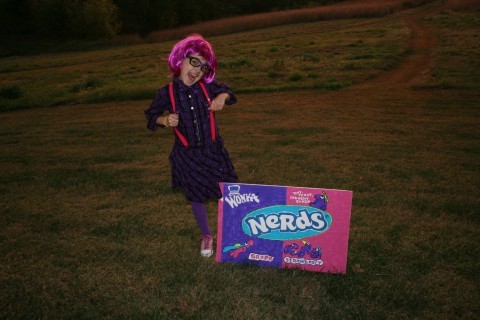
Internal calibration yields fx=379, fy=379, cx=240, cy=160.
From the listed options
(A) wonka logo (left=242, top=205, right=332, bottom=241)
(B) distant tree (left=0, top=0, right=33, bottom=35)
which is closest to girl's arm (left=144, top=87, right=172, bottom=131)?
(A) wonka logo (left=242, top=205, right=332, bottom=241)

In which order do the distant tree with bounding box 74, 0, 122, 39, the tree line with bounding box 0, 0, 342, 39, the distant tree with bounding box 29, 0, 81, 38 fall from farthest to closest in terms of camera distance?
the distant tree with bounding box 29, 0, 81, 38 → the tree line with bounding box 0, 0, 342, 39 → the distant tree with bounding box 74, 0, 122, 39

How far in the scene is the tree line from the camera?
44938mm

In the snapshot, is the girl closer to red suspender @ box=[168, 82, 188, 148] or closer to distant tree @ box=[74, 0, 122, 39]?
red suspender @ box=[168, 82, 188, 148]

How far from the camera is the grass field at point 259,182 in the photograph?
108 inches

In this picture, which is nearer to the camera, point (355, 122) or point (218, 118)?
point (355, 122)

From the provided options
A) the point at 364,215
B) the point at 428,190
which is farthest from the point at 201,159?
the point at 428,190

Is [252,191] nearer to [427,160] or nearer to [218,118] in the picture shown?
[427,160]

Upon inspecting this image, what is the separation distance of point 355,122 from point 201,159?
5.78 metres

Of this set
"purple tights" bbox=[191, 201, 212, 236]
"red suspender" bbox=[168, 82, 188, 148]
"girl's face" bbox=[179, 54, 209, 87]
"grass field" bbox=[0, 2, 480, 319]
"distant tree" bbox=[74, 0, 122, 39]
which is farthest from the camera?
"distant tree" bbox=[74, 0, 122, 39]

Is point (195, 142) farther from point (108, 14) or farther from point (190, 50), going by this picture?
point (108, 14)

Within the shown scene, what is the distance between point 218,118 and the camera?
30.6 ft

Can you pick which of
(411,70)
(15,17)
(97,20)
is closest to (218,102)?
(411,70)

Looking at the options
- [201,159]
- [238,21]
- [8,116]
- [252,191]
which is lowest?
[8,116]

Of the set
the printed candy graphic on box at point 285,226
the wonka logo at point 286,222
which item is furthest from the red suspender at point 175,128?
the wonka logo at point 286,222
